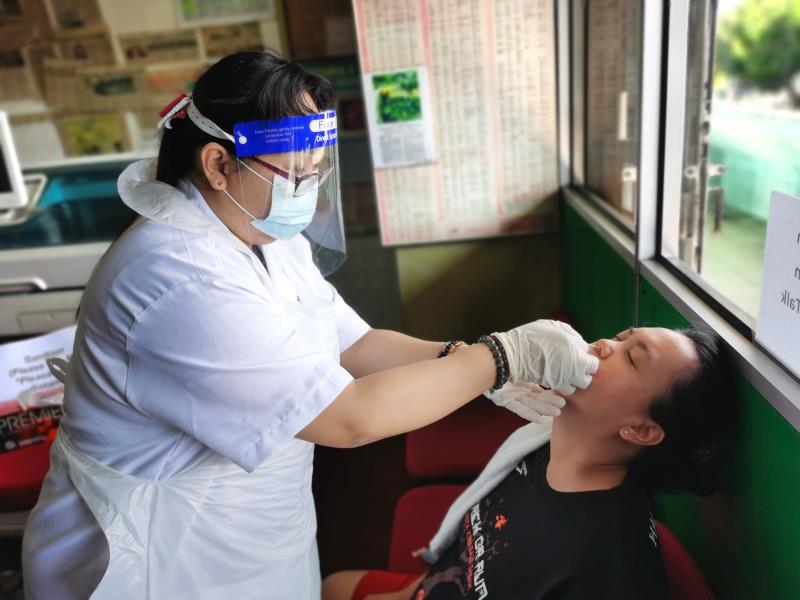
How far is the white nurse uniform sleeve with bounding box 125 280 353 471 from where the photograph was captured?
0.90 metres

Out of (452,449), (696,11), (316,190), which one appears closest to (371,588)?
(452,449)

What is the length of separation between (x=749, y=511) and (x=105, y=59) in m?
3.28

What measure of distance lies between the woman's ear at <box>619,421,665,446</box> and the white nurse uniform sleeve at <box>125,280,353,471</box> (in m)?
0.50

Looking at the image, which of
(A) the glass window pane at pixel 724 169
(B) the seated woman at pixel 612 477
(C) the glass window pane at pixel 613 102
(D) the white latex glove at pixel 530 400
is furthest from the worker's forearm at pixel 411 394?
(C) the glass window pane at pixel 613 102

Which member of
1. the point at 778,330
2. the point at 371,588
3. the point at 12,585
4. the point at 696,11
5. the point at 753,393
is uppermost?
the point at 696,11

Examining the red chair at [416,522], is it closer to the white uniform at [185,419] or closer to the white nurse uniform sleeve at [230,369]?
the white uniform at [185,419]

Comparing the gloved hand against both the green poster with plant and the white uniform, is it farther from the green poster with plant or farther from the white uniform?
the green poster with plant

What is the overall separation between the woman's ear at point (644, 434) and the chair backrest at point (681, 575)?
0.19 m

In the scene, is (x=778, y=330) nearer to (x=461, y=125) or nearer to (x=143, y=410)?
(x=143, y=410)

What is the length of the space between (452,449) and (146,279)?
3.83ft

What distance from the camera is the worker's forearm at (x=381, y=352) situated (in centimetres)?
138

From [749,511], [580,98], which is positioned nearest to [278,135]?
[749,511]

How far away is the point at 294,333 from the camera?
0.95 metres

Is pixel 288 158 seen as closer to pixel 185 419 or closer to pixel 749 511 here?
pixel 185 419
